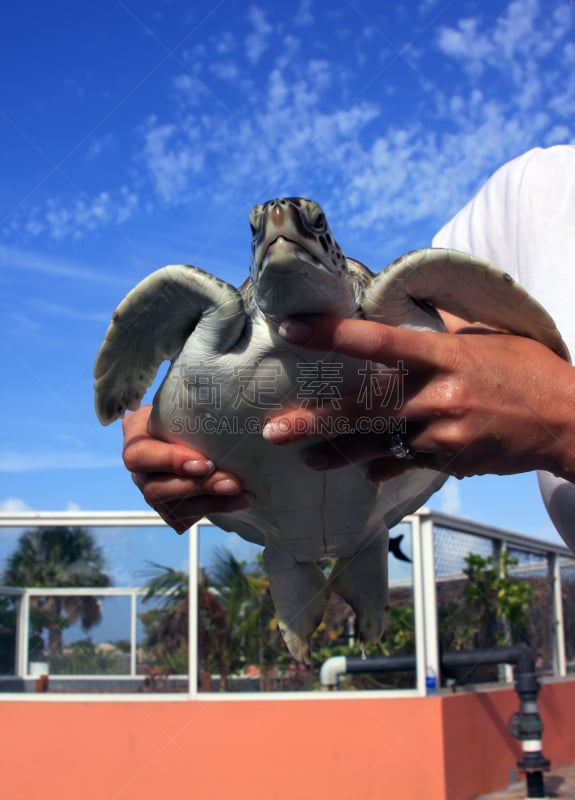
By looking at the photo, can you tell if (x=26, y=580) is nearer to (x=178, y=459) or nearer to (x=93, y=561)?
(x=93, y=561)

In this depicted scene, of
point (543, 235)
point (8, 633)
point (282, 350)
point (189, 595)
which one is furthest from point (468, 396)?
point (8, 633)

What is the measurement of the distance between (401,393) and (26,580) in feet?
19.5

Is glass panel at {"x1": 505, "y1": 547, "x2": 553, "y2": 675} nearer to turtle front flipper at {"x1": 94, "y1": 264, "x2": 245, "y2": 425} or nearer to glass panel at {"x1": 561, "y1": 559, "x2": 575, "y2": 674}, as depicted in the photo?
glass panel at {"x1": 561, "y1": 559, "x2": 575, "y2": 674}

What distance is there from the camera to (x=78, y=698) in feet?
20.5

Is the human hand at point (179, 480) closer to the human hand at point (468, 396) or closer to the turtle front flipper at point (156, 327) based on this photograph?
the turtle front flipper at point (156, 327)

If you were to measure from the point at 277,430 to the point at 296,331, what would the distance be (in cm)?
21

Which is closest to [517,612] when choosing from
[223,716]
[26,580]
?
[223,716]

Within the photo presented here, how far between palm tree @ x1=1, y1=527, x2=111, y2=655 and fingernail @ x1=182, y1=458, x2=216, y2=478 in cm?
504

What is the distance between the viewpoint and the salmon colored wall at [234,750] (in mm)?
5879

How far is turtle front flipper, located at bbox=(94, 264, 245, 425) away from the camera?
1.63 meters

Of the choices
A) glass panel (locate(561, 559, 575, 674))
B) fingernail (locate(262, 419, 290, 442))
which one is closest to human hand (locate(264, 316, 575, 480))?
fingernail (locate(262, 419, 290, 442))

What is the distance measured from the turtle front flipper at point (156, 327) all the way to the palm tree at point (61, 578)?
16.0ft

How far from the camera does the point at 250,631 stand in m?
6.36

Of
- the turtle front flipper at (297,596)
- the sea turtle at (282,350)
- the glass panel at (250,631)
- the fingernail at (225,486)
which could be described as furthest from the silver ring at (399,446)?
the glass panel at (250,631)
